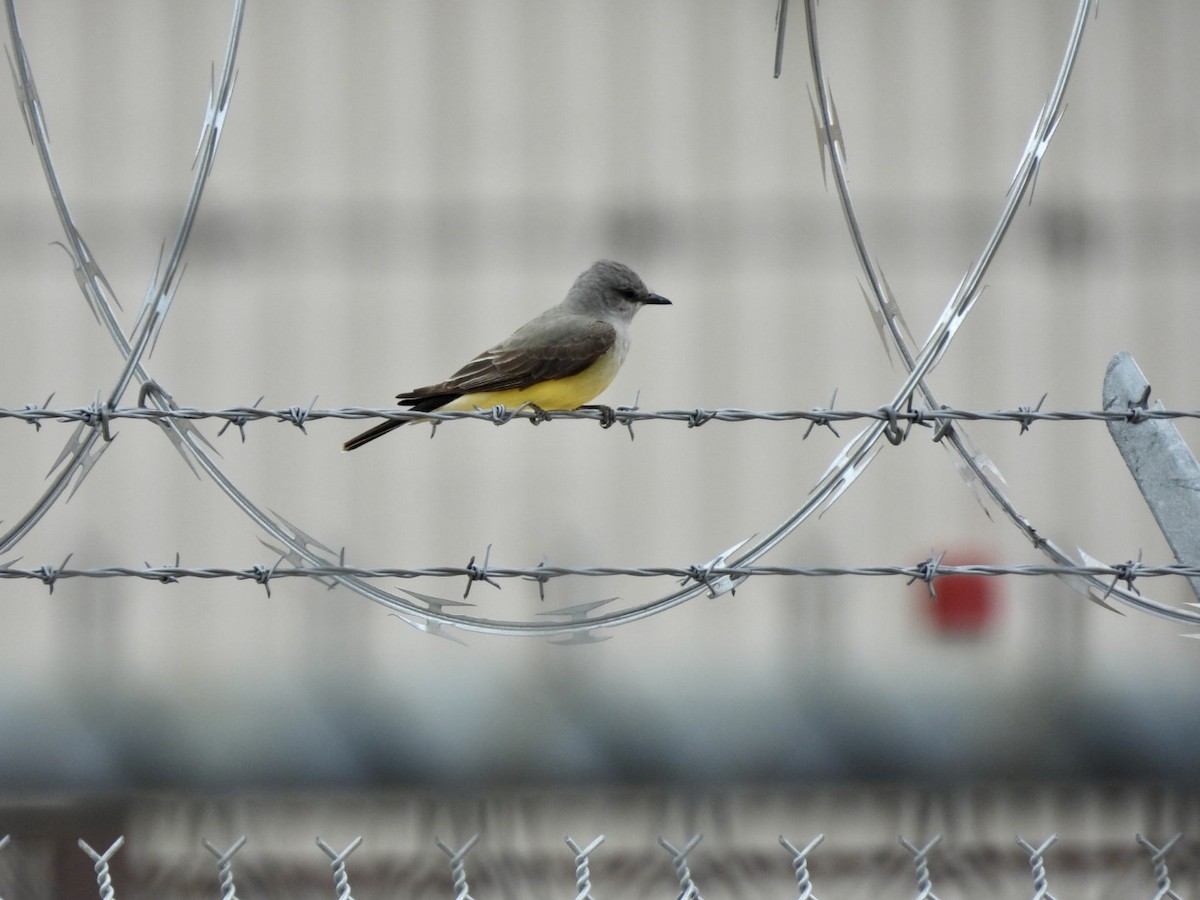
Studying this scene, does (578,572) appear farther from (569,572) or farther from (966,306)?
(966,306)

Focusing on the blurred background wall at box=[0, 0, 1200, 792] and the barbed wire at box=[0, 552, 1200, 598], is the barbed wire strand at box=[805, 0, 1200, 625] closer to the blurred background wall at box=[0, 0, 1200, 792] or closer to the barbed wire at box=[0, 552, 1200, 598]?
the barbed wire at box=[0, 552, 1200, 598]

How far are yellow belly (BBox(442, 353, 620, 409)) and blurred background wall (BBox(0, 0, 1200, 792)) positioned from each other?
8.19ft

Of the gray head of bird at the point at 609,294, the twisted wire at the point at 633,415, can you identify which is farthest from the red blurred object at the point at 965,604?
the twisted wire at the point at 633,415

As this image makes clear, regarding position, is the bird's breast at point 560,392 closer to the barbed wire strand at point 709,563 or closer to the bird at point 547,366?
the bird at point 547,366

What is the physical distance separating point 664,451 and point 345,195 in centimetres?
224

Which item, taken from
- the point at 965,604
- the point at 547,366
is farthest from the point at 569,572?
the point at 965,604

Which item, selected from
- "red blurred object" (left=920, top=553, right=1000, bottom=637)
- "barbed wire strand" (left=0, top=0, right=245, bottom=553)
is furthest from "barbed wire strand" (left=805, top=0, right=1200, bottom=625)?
"red blurred object" (left=920, top=553, right=1000, bottom=637)

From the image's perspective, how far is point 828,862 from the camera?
5609mm

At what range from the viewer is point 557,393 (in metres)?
4.50

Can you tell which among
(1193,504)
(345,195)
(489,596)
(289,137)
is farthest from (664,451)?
(1193,504)

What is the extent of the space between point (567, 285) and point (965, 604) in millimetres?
2796

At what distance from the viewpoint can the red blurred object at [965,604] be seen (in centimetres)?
740

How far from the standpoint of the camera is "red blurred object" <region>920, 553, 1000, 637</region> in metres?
→ 7.40

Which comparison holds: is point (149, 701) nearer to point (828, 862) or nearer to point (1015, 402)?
point (828, 862)
